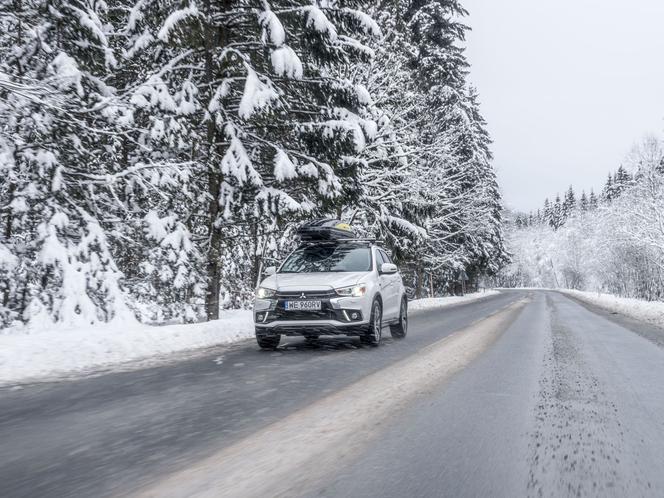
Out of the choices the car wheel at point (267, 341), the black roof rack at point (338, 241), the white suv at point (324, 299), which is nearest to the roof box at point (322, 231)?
the black roof rack at point (338, 241)

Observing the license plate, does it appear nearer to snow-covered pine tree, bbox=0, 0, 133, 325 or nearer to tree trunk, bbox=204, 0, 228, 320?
snow-covered pine tree, bbox=0, 0, 133, 325

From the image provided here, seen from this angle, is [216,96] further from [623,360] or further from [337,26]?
[623,360]

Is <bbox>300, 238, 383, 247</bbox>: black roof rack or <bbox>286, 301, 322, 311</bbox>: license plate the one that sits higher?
<bbox>300, 238, 383, 247</bbox>: black roof rack

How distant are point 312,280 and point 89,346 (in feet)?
10.9

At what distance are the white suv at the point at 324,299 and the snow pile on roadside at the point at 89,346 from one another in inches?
57.0

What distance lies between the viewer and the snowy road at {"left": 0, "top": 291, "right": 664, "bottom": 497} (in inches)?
117

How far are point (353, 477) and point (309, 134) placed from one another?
1132 cm

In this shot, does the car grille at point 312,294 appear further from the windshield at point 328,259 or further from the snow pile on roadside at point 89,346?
the snow pile on roadside at point 89,346

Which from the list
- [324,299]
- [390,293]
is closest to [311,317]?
[324,299]

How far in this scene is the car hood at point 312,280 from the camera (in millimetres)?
8961

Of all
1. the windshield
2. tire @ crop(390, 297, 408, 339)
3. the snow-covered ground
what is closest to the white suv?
the windshield

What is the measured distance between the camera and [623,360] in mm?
8039

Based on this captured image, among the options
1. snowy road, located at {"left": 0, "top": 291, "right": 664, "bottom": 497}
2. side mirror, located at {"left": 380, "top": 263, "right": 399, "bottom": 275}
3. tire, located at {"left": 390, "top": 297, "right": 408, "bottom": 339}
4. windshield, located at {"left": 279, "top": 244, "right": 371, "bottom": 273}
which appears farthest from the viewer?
tire, located at {"left": 390, "top": 297, "right": 408, "bottom": 339}

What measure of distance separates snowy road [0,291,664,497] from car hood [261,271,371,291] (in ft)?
5.28
